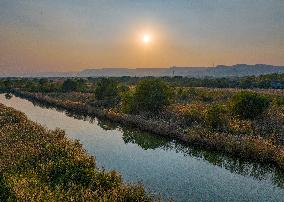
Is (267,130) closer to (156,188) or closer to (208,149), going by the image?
(208,149)

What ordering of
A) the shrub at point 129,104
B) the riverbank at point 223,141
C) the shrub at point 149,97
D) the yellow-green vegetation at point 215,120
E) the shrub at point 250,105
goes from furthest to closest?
the shrub at point 129,104 → the shrub at point 149,97 → the shrub at point 250,105 → the yellow-green vegetation at point 215,120 → the riverbank at point 223,141

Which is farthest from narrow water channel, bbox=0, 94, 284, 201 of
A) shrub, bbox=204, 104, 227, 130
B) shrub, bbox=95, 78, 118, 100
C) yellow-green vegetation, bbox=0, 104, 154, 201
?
shrub, bbox=95, 78, 118, 100

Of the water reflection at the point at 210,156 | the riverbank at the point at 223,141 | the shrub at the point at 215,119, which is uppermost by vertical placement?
the shrub at the point at 215,119

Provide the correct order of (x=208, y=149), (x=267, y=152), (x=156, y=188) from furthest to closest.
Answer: (x=208, y=149), (x=267, y=152), (x=156, y=188)

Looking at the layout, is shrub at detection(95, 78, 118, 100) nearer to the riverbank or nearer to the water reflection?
the riverbank

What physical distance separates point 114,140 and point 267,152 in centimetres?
1727

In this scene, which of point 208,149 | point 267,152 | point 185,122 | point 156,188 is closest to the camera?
point 156,188

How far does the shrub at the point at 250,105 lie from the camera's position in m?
47.0

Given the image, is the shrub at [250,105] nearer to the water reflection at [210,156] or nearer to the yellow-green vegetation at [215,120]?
the yellow-green vegetation at [215,120]

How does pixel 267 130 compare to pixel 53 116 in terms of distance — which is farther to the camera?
pixel 53 116

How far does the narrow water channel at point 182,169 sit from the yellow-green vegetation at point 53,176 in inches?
136

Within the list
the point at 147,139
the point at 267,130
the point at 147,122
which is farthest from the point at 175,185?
the point at 147,122

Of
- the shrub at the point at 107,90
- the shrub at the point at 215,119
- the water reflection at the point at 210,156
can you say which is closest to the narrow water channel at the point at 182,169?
the water reflection at the point at 210,156

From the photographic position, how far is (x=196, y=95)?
3351 inches
